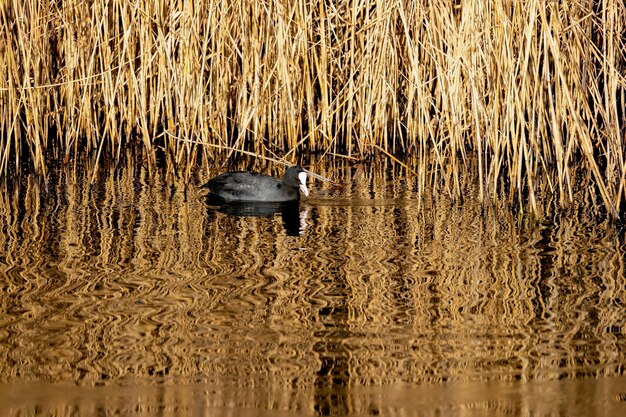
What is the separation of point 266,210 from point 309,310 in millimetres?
3069

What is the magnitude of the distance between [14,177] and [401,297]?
4.26 m

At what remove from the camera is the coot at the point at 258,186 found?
8.11 meters

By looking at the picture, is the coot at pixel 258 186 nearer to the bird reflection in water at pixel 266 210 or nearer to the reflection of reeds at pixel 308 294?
the bird reflection in water at pixel 266 210

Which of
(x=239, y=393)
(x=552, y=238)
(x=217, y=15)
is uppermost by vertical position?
(x=217, y=15)

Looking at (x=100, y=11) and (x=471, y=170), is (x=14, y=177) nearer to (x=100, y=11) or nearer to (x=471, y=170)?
(x=100, y=11)


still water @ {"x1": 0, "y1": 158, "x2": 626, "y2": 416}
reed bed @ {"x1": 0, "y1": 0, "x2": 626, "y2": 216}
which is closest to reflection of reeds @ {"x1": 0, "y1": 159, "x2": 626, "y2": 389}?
still water @ {"x1": 0, "y1": 158, "x2": 626, "y2": 416}

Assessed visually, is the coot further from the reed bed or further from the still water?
the reed bed

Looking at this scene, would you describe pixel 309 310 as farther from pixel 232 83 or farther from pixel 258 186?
pixel 232 83

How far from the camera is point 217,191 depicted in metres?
8.14

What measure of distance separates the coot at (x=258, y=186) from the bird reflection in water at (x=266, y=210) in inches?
1.8

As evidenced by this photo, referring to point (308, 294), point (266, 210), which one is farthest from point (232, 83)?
point (308, 294)

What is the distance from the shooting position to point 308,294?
5.34m

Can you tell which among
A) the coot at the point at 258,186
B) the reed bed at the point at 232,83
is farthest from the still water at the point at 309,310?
the reed bed at the point at 232,83

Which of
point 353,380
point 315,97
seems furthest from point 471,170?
point 353,380
